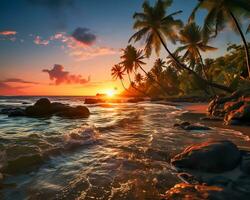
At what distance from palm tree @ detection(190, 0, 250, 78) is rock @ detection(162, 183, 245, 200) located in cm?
1926

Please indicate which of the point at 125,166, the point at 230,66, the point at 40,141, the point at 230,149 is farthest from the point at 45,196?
the point at 230,66

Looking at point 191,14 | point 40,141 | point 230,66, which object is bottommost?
point 40,141

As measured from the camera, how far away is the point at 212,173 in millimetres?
5199

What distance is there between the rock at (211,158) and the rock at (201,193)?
116 centimetres

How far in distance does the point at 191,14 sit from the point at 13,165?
814 inches

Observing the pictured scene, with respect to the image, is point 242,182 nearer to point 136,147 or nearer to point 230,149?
point 230,149

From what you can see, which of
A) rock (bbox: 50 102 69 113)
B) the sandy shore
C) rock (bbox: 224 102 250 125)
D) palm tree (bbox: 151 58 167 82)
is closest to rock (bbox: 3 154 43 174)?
the sandy shore

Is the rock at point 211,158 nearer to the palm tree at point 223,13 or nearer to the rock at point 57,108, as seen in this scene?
the palm tree at point 223,13

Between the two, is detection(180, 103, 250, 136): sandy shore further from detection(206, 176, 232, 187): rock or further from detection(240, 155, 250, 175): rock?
detection(206, 176, 232, 187): rock

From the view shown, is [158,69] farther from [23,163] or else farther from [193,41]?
[23,163]

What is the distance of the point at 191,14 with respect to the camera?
2136 centimetres

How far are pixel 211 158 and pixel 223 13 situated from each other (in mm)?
19042

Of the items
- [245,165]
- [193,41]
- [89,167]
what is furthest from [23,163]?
[193,41]

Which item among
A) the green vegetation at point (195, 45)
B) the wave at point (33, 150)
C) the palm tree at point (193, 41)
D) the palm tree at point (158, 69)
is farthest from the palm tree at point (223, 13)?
the palm tree at point (158, 69)
